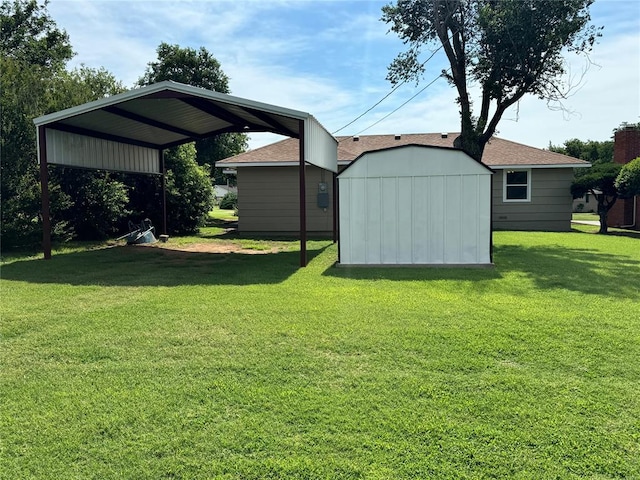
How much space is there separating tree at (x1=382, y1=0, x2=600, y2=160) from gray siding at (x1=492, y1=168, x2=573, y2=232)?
4.70 m

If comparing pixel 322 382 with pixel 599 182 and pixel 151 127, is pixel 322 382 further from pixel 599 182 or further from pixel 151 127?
pixel 599 182

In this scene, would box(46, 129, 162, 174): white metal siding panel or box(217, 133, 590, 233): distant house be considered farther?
box(217, 133, 590, 233): distant house

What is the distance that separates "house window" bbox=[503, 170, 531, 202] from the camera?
1736 cm

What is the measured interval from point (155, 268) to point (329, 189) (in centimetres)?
828

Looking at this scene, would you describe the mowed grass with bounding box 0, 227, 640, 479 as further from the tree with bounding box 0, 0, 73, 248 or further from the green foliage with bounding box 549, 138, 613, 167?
the green foliage with bounding box 549, 138, 613, 167

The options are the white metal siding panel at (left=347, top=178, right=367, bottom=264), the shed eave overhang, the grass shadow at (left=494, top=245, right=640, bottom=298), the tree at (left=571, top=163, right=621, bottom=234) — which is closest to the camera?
the grass shadow at (left=494, top=245, right=640, bottom=298)

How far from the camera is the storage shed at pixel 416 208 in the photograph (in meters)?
8.91

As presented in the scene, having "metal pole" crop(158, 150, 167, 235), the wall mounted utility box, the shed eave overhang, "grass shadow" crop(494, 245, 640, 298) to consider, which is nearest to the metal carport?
"metal pole" crop(158, 150, 167, 235)

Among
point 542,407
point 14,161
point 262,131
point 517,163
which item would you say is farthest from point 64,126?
point 517,163

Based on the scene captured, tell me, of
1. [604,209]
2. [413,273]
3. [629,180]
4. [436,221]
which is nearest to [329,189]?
[436,221]

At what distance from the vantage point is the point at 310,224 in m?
16.7

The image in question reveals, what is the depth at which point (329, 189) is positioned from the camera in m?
16.3

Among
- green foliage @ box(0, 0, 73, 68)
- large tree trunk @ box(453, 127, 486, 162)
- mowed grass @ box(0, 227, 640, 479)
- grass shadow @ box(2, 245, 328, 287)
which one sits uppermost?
green foliage @ box(0, 0, 73, 68)

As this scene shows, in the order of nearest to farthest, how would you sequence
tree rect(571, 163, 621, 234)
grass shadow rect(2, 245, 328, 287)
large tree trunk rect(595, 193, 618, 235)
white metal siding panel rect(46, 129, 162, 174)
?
grass shadow rect(2, 245, 328, 287) < white metal siding panel rect(46, 129, 162, 174) < tree rect(571, 163, 621, 234) < large tree trunk rect(595, 193, 618, 235)
